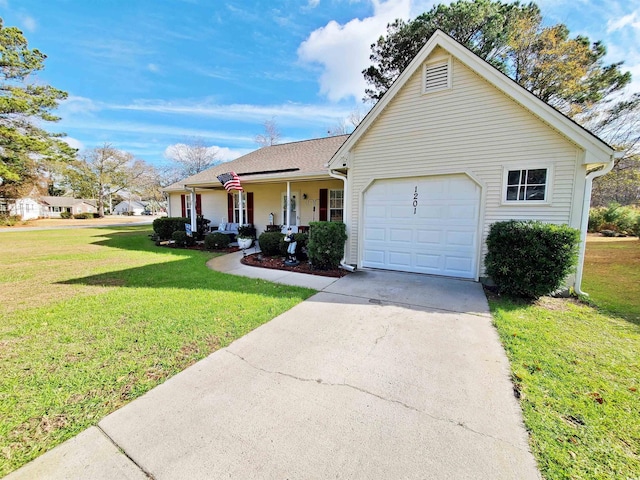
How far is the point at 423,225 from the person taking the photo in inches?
276

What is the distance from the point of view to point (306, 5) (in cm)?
942

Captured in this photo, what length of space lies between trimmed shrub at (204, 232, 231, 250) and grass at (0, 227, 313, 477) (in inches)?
147

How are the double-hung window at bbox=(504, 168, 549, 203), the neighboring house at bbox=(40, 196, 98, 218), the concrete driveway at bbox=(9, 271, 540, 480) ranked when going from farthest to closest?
1. the neighboring house at bbox=(40, 196, 98, 218)
2. the double-hung window at bbox=(504, 168, 549, 203)
3. the concrete driveway at bbox=(9, 271, 540, 480)

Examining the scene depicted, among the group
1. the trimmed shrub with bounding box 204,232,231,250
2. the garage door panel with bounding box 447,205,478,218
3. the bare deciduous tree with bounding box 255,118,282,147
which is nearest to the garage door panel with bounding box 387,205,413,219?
the garage door panel with bounding box 447,205,478,218

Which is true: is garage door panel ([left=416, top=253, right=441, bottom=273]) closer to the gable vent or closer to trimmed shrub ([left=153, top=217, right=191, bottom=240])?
the gable vent

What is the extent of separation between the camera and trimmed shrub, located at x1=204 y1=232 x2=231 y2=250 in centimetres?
1130

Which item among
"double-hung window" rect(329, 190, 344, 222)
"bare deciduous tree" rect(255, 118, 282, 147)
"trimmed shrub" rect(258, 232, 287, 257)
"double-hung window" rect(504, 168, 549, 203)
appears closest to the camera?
"double-hung window" rect(504, 168, 549, 203)

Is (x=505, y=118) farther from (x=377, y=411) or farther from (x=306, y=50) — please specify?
(x=306, y=50)

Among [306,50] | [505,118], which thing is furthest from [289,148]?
[505,118]

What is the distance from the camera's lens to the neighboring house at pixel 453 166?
5.60m

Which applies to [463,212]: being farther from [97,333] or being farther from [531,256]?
[97,333]

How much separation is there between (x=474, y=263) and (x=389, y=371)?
15.6ft

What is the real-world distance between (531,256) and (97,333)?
7204mm

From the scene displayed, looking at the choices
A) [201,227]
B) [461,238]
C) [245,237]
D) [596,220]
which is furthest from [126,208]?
[596,220]
